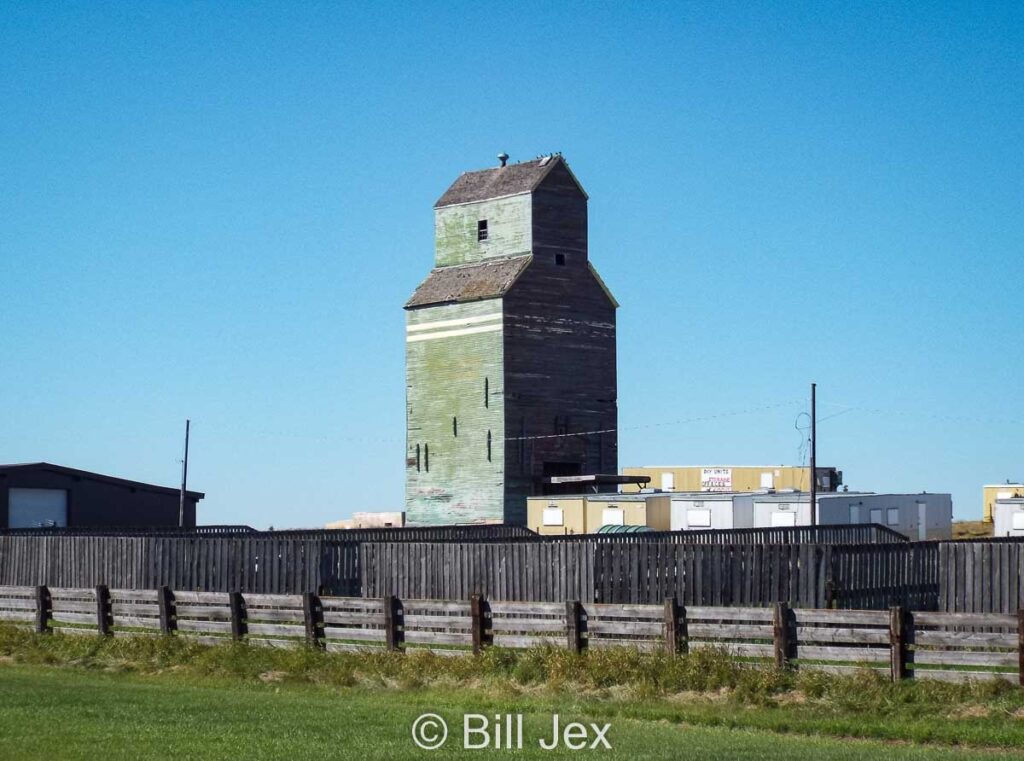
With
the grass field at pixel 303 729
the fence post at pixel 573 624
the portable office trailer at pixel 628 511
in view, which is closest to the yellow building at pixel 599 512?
the portable office trailer at pixel 628 511

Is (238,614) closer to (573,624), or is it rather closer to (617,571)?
(617,571)

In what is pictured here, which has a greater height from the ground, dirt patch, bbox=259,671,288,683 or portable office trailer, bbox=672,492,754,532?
portable office trailer, bbox=672,492,754,532

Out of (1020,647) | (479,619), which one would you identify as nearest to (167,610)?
(479,619)

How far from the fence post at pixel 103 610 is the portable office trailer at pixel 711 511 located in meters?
29.7

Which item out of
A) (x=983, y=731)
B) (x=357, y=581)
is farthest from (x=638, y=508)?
(x=983, y=731)

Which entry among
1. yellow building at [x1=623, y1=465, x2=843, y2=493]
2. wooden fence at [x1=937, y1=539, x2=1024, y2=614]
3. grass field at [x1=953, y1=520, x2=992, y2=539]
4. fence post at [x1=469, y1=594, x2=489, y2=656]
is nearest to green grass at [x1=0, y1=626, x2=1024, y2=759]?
fence post at [x1=469, y1=594, x2=489, y2=656]

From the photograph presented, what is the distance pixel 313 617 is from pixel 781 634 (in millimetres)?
8307

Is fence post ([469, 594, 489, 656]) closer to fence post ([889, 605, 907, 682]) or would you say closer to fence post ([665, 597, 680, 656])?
fence post ([665, 597, 680, 656])

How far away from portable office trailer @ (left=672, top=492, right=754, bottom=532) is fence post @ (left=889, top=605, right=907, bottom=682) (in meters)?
34.5

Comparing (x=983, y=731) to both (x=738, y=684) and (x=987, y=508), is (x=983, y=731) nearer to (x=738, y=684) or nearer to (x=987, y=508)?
(x=738, y=684)

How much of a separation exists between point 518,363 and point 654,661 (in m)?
41.8

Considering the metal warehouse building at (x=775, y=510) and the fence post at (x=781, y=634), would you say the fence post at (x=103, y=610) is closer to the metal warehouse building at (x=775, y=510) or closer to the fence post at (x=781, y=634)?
the fence post at (x=781, y=634)

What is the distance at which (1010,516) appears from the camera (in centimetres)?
5491

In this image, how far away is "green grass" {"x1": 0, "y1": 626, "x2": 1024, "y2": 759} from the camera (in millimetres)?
16688
